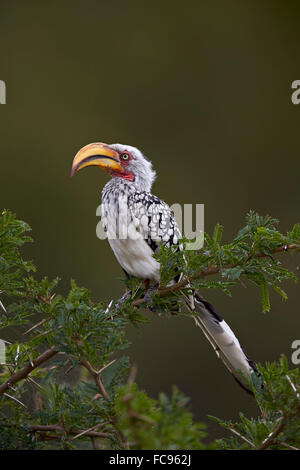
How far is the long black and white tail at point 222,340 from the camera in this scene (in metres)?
2.45

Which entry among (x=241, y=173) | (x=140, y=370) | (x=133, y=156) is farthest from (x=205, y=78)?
(x=133, y=156)

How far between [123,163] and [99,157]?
139 mm

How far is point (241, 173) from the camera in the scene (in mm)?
7223

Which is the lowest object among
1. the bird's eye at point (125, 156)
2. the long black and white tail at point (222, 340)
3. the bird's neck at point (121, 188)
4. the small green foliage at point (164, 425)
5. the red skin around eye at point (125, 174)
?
the long black and white tail at point (222, 340)

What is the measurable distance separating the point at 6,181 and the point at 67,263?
99 centimetres

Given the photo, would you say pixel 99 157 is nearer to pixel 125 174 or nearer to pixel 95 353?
A: pixel 125 174

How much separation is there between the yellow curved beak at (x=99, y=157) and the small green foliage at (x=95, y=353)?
Result: 876 mm

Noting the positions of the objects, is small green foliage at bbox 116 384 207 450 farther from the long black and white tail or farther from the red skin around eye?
the red skin around eye

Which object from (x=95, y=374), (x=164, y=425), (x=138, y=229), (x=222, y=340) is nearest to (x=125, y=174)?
(x=138, y=229)

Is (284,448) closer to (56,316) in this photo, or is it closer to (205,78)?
(56,316)

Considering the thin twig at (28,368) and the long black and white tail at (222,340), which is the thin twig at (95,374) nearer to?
the thin twig at (28,368)

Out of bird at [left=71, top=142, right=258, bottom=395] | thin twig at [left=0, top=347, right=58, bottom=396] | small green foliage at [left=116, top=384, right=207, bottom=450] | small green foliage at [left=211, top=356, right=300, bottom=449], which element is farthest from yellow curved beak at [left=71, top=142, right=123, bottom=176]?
small green foliage at [left=116, top=384, right=207, bottom=450]

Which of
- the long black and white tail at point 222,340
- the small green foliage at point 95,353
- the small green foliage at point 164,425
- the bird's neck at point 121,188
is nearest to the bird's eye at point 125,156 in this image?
the bird's neck at point 121,188

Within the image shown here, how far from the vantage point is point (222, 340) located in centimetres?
252
